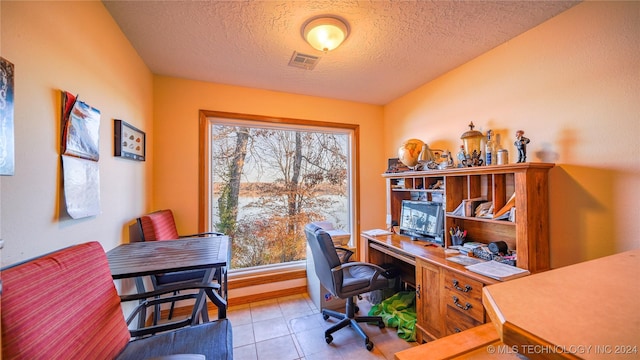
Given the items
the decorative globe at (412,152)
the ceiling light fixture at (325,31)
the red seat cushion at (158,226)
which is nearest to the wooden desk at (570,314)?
the ceiling light fixture at (325,31)

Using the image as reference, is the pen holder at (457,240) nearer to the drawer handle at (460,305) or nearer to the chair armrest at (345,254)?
the drawer handle at (460,305)

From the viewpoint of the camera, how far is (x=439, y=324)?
1.78m

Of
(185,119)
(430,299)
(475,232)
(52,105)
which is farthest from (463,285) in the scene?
(185,119)

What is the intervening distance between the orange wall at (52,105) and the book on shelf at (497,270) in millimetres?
2320

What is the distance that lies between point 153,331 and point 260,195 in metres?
1.78

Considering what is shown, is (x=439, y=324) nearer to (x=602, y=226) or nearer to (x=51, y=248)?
(x=602, y=226)

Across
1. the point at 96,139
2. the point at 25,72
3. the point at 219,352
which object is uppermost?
the point at 25,72

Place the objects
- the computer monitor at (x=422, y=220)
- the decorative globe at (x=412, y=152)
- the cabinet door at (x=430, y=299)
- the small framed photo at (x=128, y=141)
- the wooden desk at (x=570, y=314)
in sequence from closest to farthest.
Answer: the wooden desk at (x=570, y=314) < the small framed photo at (x=128, y=141) < the cabinet door at (x=430, y=299) < the computer monitor at (x=422, y=220) < the decorative globe at (x=412, y=152)

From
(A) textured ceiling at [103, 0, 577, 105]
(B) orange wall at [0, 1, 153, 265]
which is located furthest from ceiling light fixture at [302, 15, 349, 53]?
(B) orange wall at [0, 1, 153, 265]

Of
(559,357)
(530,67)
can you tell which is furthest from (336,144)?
(559,357)

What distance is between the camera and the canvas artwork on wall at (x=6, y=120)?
82 centimetres

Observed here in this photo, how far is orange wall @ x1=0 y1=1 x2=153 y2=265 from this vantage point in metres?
0.91

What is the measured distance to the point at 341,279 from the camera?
193 centimetres

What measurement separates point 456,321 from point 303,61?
2.44m
